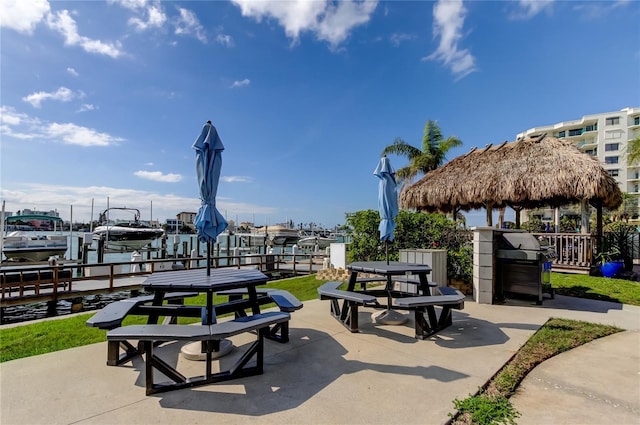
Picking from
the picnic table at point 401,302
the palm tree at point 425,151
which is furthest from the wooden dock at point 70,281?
the palm tree at point 425,151

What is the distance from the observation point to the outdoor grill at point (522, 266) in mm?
6168

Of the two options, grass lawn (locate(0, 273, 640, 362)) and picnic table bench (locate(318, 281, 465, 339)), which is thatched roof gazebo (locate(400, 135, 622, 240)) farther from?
picnic table bench (locate(318, 281, 465, 339))

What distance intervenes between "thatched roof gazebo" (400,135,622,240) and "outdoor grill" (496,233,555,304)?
4859 mm

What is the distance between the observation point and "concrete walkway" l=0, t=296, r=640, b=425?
7.77 feet

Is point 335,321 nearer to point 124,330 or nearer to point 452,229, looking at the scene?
point 124,330

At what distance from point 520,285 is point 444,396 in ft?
16.8

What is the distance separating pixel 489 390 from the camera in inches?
109

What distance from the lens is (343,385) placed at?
2.85 metres

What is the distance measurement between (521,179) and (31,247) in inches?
957

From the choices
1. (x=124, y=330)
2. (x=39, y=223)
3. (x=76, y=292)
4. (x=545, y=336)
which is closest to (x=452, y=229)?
(x=545, y=336)

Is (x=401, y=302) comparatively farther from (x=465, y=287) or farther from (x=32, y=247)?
(x=32, y=247)

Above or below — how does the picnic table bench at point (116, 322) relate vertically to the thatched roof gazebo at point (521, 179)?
below

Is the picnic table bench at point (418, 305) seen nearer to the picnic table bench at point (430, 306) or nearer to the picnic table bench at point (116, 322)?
the picnic table bench at point (430, 306)

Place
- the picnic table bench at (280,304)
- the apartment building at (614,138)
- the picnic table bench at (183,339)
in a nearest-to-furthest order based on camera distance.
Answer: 1. the picnic table bench at (183,339)
2. the picnic table bench at (280,304)
3. the apartment building at (614,138)
